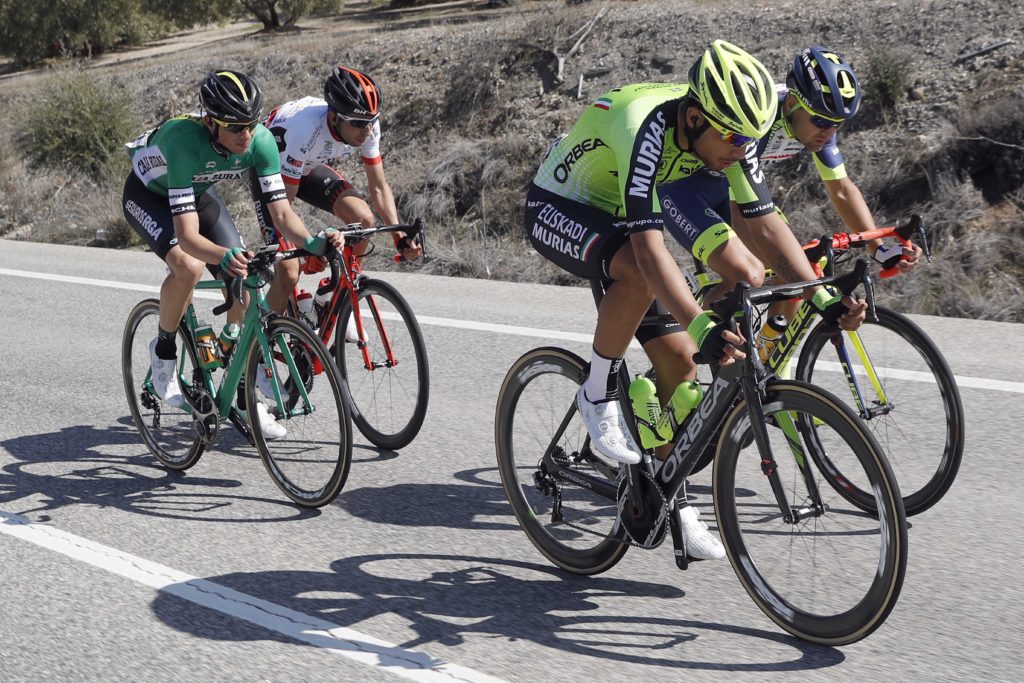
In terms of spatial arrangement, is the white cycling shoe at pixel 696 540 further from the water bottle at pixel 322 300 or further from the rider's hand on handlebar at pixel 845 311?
the water bottle at pixel 322 300

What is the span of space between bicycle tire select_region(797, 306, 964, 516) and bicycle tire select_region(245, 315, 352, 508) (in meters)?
2.06

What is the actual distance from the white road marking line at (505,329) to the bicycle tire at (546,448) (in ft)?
4.06

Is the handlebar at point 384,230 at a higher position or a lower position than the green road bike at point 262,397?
higher

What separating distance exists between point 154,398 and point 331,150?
1.75 metres

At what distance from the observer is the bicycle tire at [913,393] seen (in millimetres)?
4625

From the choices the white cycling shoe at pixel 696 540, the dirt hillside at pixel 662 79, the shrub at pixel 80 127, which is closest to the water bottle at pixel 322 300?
the white cycling shoe at pixel 696 540

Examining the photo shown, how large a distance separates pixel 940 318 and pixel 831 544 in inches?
182

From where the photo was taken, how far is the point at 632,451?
3.95 meters

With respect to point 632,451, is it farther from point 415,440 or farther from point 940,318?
point 940,318

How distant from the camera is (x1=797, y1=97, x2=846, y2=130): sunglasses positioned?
479cm

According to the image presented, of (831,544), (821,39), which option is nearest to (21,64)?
(821,39)

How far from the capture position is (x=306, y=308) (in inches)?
250

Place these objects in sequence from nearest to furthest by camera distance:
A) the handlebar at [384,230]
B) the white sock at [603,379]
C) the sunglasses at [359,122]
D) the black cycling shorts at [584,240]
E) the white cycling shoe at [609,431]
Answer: the white cycling shoe at [609,431] → the white sock at [603,379] → the black cycling shorts at [584,240] → the handlebar at [384,230] → the sunglasses at [359,122]

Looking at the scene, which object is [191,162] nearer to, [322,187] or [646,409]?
[322,187]
